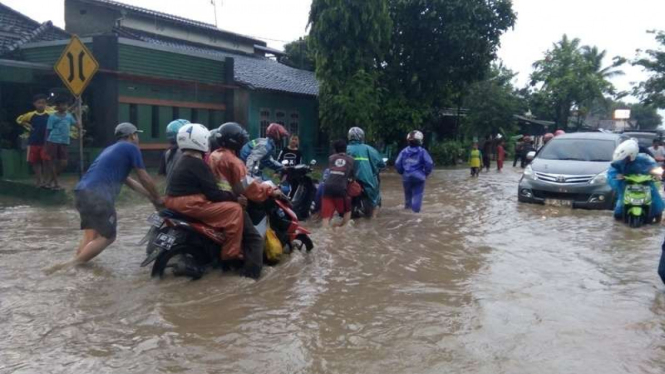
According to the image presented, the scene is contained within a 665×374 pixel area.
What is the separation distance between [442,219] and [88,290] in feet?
23.5

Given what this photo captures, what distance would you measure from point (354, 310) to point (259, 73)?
19985mm

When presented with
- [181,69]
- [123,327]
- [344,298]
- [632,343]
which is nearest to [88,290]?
[123,327]

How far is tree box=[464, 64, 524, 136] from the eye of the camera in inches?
1521

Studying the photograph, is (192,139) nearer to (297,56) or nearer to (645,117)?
(297,56)

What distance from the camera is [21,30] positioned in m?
21.7

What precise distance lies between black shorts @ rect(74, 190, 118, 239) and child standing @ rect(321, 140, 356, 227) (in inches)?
146

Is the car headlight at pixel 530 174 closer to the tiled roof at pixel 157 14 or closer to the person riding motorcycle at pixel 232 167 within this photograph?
the person riding motorcycle at pixel 232 167

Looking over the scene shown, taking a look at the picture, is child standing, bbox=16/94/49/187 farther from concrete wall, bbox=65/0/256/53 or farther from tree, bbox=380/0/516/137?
tree, bbox=380/0/516/137

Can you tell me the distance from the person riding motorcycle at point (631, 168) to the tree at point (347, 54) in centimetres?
1249

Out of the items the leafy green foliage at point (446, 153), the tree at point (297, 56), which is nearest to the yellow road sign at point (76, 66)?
the leafy green foliage at point (446, 153)

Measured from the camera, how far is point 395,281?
726 centimetres

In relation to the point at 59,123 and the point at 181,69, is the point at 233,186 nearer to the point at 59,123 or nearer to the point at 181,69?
the point at 59,123

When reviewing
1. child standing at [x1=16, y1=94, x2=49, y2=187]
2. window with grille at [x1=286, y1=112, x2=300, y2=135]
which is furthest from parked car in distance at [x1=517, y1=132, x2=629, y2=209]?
window with grille at [x1=286, y1=112, x2=300, y2=135]

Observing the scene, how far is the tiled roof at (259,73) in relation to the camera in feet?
75.9
